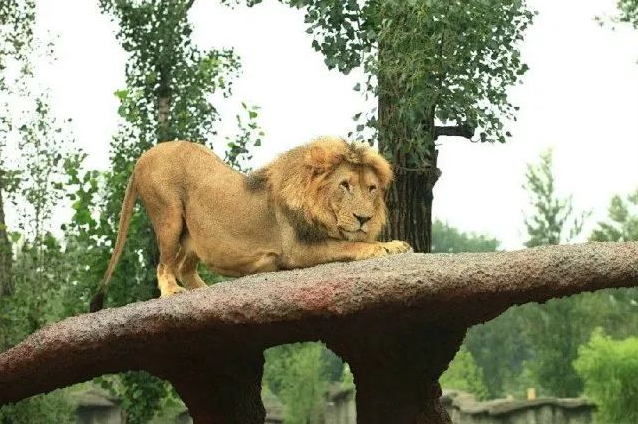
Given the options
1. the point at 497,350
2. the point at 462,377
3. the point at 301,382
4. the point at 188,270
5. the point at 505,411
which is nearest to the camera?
the point at 188,270

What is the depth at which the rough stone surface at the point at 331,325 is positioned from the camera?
4.19m

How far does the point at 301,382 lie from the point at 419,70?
59.1 ft

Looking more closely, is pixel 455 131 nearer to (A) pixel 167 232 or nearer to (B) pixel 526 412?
(A) pixel 167 232

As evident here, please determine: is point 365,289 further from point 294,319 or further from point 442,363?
point 442,363

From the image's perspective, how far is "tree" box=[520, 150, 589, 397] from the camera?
2970cm

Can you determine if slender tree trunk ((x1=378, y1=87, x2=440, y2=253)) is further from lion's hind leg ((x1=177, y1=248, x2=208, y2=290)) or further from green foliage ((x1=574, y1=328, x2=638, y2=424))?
green foliage ((x1=574, y1=328, x2=638, y2=424))

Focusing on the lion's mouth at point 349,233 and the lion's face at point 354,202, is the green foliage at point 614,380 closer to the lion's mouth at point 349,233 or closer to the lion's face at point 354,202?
the lion's face at point 354,202

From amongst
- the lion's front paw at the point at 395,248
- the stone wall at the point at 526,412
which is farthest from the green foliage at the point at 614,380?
the lion's front paw at the point at 395,248

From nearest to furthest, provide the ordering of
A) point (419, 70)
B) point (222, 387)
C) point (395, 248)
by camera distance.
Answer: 1. point (395, 248)
2. point (222, 387)
3. point (419, 70)

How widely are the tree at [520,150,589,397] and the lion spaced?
78.3 feet

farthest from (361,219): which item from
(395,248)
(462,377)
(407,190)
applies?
(462,377)

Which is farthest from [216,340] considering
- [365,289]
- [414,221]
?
[414,221]

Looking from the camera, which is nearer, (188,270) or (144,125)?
(188,270)

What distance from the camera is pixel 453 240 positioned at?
147 ft
